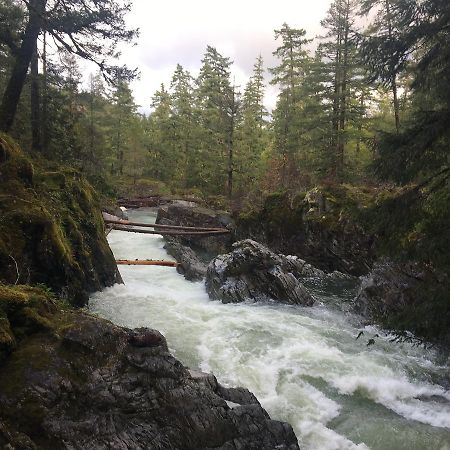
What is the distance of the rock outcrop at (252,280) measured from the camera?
13.6 meters

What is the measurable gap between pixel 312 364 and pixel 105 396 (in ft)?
18.2

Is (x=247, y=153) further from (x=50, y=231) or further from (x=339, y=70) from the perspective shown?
(x=50, y=231)

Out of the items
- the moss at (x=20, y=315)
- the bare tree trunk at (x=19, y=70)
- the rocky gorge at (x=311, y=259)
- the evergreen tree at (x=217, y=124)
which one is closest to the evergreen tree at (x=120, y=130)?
the evergreen tree at (x=217, y=124)

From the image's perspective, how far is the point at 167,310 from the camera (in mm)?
11898

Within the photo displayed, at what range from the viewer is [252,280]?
557 inches

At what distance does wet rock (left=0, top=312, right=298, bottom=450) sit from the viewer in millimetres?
3855

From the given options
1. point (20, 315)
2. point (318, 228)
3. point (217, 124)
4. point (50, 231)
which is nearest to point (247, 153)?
point (217, 124)

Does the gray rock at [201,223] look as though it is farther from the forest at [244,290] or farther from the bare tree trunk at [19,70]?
the bare tree trunk at [19,70]

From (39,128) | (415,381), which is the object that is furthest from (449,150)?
(39,128)

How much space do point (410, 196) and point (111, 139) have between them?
1714 inches

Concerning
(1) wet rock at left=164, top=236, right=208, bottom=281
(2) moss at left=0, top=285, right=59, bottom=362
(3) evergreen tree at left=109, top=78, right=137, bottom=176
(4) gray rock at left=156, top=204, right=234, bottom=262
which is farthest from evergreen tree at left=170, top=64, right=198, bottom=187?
(2) moss at left=0, top=285, right=59, bottom=362

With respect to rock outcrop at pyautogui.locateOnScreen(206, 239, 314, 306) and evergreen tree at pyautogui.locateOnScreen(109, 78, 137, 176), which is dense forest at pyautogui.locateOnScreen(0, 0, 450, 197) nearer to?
evergreen tree at pyautogui.locateOnScreen(109, 78, 137, 176)

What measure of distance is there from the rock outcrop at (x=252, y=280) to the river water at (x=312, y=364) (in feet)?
1.68

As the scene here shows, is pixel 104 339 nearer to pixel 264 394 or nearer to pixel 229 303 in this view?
pixel 264 394
